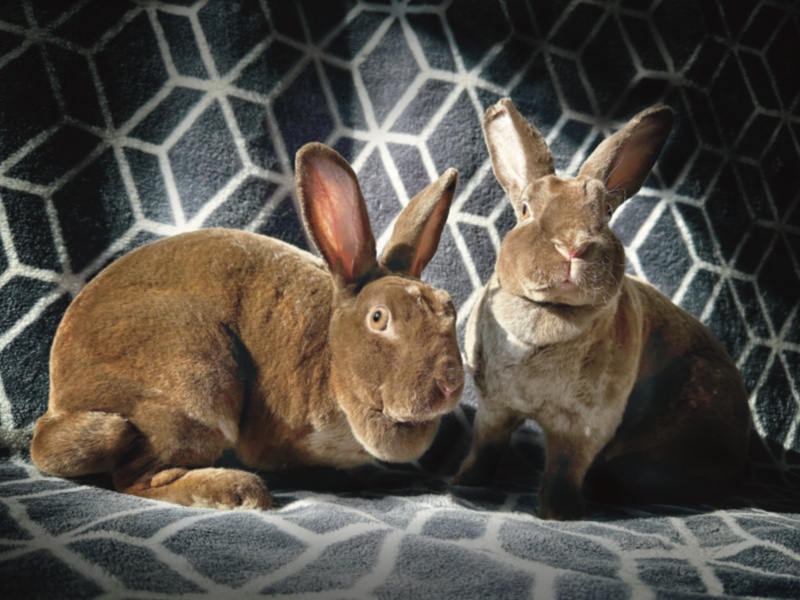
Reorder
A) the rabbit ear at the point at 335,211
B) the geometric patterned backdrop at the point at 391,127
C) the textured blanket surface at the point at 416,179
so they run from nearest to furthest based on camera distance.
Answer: the textured blanket surface at the point at 416,179
the rabbit ear at the point at 335,211
the geometric patterned backdrop at the point at 391,127

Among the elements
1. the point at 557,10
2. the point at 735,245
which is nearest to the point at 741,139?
the point at 735,245

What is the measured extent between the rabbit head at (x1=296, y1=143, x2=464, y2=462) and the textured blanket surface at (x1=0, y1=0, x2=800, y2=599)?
120 millimetres

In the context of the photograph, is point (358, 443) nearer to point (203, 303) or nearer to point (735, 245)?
point (203, 303)

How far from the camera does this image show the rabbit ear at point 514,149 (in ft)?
3.14

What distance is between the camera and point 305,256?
996 millimetres

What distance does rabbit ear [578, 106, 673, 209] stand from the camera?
950mm

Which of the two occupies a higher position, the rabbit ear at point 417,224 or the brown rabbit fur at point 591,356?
the rabbit ear at point 417,224

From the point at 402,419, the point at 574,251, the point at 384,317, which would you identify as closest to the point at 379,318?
the point at 384,317

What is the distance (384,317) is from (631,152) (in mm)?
435

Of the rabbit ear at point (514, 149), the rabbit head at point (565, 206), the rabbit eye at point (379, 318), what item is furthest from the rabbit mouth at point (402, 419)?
the rabbit ear at point (514, 149)

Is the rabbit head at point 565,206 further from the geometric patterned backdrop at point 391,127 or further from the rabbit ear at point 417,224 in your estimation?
the geometric patterned backdrop at point 391,127

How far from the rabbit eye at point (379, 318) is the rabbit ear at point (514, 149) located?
0.27 metres

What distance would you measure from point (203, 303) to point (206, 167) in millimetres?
340

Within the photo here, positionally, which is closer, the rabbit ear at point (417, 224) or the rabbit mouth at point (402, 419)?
the rabbit mouth at point (402, 419)
